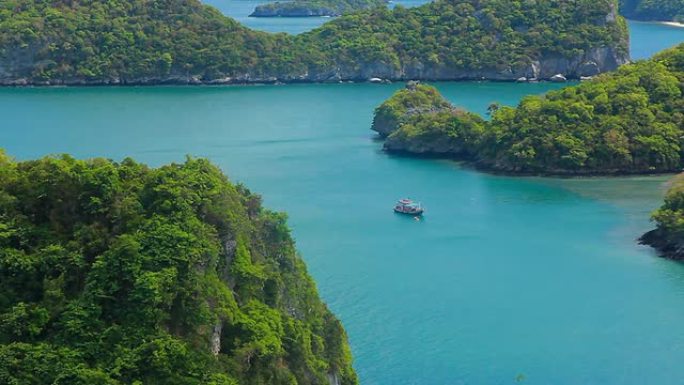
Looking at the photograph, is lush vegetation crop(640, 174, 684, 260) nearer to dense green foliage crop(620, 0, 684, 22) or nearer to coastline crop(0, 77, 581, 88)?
coastline crop(0, 77, 581, 88)

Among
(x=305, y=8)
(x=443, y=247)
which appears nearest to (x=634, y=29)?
(x=305, y=8)

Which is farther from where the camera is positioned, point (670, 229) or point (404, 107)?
point (404, 107)

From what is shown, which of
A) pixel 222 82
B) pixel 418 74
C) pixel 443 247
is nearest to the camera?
pixel 443 247

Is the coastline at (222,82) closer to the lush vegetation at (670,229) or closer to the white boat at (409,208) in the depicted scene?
the white boat at (409,208)

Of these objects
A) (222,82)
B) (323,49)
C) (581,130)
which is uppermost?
(323,49)

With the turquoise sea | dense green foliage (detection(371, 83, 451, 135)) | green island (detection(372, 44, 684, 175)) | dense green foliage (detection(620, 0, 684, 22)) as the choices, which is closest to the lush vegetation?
the turquoise sea

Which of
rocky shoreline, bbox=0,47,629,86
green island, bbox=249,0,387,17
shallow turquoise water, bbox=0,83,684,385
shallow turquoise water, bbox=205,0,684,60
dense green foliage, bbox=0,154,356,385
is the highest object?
green island, bbox=249,0,387,17

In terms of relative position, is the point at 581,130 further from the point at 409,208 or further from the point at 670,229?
the point at 670,229
